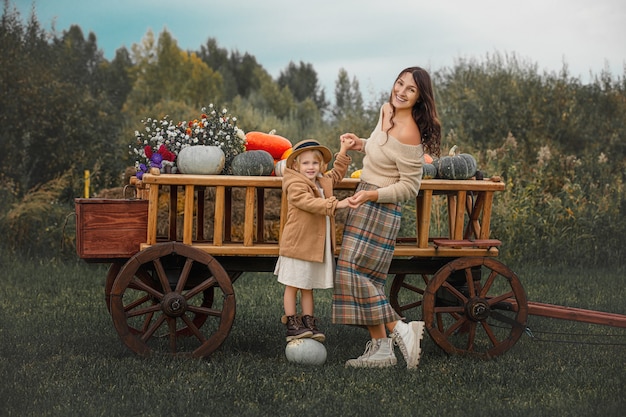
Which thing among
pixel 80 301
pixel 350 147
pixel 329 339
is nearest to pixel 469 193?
pixel 350 147

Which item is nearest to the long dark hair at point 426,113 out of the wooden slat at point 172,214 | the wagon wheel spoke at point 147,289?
the wooden slat at point 172,214

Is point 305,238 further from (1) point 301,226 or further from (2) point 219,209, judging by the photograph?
(2) point 219,209

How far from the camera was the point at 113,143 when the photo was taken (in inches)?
508

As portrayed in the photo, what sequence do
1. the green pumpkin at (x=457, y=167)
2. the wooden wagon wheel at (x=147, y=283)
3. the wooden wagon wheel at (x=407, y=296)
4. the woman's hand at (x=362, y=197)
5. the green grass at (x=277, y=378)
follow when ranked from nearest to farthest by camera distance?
the green grass at (x=277, y=378) < the woman's hand at (x=362, y=197) < the green pumpkin at (x=457, y=167) < the wooden wagon wheel at (x=147, y=283) < the wooden wagon wheel at (x=407, y=296)

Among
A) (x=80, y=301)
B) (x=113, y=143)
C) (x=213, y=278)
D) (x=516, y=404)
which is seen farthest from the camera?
(x=113, y=143)

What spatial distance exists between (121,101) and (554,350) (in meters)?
21.6

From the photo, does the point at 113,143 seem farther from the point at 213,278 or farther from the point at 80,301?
the point at 213,278

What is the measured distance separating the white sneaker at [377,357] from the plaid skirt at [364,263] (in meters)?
0.18

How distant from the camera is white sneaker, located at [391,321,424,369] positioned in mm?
5109

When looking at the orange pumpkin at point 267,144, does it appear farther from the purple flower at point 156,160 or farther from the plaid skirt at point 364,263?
the plaid skirt at point 364,263

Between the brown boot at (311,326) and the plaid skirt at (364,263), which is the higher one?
the plaid skirt at (364,263)

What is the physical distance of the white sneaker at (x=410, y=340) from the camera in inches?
201

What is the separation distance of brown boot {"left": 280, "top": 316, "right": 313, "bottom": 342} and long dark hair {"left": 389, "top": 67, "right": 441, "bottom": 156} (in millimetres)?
1327

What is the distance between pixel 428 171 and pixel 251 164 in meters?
1.18
